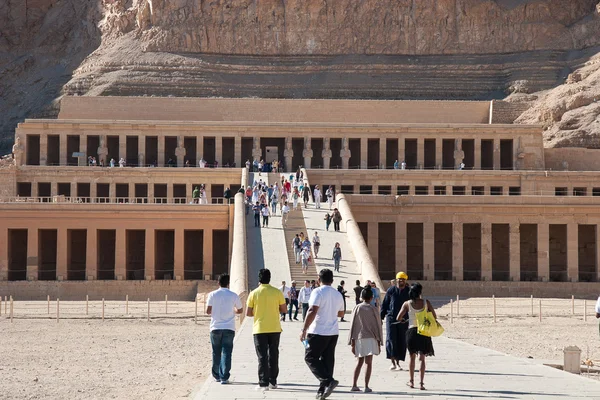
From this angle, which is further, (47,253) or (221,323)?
(47,253)

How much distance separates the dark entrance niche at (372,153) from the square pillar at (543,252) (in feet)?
60.5

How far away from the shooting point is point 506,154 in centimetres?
7275

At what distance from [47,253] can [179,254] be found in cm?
871

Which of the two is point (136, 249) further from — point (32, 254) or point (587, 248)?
point (587, 248)

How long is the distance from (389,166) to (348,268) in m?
32.0

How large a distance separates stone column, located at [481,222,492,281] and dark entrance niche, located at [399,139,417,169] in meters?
16.1

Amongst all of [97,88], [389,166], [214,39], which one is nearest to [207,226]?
[389,166]

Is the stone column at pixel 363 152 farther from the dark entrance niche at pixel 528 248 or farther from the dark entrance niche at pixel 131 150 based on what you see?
the dark entrance niche at pixel 131 150

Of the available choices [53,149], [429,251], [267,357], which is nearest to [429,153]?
[429,251]

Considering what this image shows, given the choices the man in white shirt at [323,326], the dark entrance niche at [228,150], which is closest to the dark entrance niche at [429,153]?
the dark entrance niche at [228,150]

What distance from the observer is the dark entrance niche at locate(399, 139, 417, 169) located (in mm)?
72875

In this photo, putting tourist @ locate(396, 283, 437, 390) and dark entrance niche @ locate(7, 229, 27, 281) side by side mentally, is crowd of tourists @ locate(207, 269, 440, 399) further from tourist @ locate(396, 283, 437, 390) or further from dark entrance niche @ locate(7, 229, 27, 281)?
dark entrance niche @ locate(7, 229, 27, 281)

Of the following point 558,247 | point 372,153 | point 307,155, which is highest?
point 372,153

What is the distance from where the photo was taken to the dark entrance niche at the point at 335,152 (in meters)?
72.8
